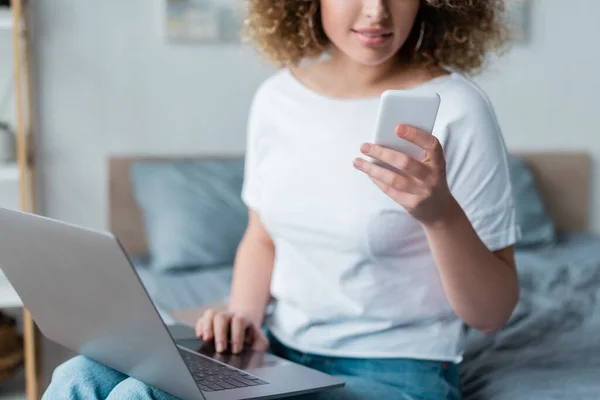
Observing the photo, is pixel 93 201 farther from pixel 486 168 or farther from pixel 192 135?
pixel 486 168

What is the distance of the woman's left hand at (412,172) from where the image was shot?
2.98 feet

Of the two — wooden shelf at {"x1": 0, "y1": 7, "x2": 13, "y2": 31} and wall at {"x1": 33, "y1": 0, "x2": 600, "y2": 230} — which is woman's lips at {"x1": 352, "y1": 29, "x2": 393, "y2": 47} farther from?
wall at {"x1": 33, "y1": 0, "x2": 600, "y2": 230}

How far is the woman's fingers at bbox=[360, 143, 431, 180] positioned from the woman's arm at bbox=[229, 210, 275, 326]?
0.47m

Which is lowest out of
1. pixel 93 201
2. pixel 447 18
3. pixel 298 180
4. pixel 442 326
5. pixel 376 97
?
pixel 93 201

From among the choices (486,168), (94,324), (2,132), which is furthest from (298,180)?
(2,132)

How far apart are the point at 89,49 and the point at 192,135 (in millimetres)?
402

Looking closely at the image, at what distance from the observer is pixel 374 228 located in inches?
45.0

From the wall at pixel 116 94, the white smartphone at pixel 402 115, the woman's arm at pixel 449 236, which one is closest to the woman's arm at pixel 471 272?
the woman's arm at pixel 449 236

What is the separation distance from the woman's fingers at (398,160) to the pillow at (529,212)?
1.66m

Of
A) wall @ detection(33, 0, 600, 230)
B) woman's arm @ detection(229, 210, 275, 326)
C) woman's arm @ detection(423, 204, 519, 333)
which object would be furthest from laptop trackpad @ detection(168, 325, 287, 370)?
wall @ detection(33, 0, 600, 230)

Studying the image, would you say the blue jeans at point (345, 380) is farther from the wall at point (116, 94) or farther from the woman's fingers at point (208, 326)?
the wall at point (116, 94)

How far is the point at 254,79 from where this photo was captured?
2.68 meters

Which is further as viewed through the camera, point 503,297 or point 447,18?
point 447,18

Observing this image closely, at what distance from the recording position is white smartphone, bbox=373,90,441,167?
90cm
